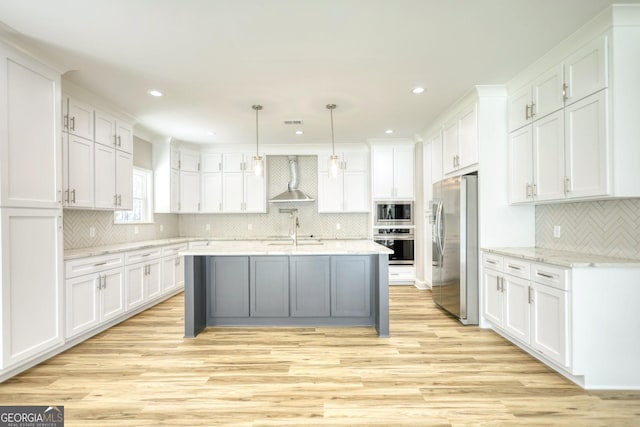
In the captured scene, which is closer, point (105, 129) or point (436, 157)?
point (105, 129)

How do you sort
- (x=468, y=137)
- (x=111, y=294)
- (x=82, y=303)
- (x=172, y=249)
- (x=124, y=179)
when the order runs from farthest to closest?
(x=172, y=249) < (x=124, y=179) < (x=468, y=137) < (x=111, y=294) < (x=82, y=303)

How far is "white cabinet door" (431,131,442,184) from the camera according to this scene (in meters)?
4.78

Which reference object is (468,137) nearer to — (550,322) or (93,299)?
(550,322)

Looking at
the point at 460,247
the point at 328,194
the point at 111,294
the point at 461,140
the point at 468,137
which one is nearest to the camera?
the point at 111,294

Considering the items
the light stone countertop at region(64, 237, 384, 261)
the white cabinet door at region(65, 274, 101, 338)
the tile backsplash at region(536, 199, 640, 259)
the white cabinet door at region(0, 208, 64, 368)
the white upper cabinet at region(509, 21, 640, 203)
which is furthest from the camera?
the light stone countertop at region(64, 237, 384, 261)

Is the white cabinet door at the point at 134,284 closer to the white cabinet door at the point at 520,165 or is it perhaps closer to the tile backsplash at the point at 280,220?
the tile backsplash at the point at 280,220

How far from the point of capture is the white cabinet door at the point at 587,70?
2.40 m

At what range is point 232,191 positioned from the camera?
6.29m

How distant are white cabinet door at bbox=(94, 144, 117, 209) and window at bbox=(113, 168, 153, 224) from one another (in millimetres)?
1200

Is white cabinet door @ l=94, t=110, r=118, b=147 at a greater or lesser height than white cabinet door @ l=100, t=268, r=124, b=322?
greater

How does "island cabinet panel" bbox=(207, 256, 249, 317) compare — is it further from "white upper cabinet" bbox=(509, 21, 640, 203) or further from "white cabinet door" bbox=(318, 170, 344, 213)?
"white upper cabinet" bbox=(509, 21, 640, 203)

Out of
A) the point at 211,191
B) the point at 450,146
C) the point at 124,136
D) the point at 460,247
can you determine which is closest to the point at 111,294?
the point at 124,136

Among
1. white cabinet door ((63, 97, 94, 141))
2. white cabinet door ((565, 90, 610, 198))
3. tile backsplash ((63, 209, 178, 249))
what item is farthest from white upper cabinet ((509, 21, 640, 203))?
tile backsplash ((63, 209, 178, 249))

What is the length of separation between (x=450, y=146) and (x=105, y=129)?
4336 millimetres
